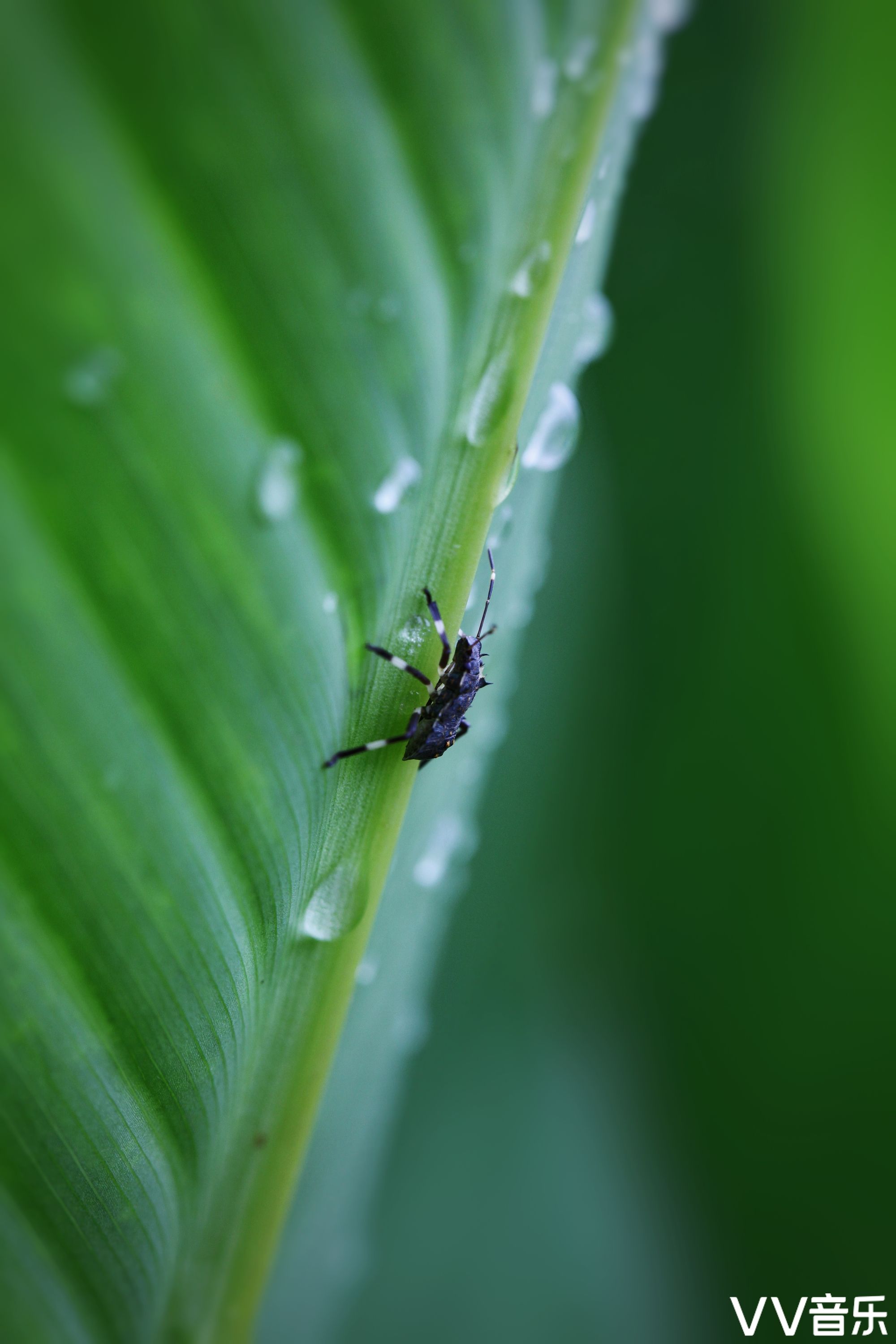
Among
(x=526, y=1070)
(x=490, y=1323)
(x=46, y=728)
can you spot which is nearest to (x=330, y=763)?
(x=46, y=728)

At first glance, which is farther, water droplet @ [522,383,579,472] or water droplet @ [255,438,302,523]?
water droplet @ [522,383,579,472]

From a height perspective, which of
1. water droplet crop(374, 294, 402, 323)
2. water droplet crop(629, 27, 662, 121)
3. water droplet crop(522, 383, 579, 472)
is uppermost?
water droplet crop(629, 27, 662, 121)

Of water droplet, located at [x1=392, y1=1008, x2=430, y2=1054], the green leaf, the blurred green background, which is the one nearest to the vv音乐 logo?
the blurred green background

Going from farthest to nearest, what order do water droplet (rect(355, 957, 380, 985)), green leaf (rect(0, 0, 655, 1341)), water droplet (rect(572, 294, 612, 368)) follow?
1. water droplet (rect(355, 957, 380, 985))
2. water droplet (rect(572, 294, 612, 368))
3. green leaf (rect(0, 0, 655, 1341))

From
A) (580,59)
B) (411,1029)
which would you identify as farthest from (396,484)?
(411,1029)

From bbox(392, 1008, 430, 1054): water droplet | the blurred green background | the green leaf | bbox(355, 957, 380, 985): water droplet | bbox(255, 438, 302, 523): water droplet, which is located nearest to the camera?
the green leaf

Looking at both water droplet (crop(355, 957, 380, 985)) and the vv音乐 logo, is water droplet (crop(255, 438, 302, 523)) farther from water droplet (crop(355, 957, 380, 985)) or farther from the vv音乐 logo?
the vv音乐 logo

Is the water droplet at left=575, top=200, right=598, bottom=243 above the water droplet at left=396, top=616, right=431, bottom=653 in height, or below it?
above
